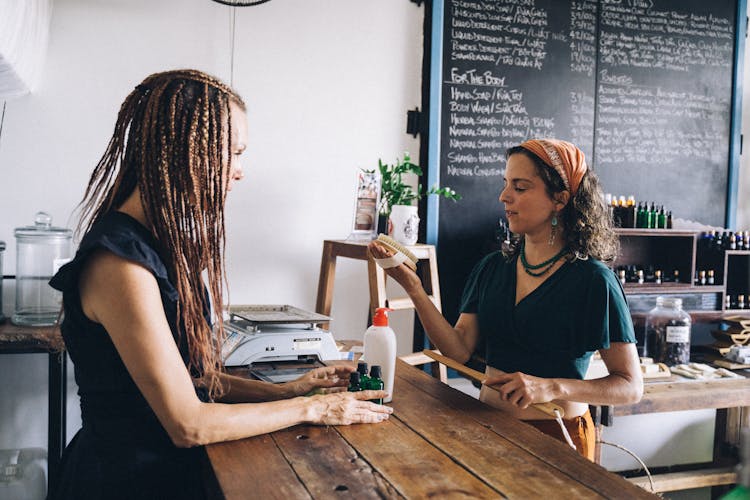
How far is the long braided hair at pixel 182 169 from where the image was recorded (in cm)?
128

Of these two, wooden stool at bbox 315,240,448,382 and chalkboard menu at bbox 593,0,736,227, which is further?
chalkboard menu at bbox 593,0,736,227

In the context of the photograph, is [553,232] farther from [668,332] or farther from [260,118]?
[260,118]

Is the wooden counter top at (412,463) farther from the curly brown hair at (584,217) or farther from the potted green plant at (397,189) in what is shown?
the potted green plant at (397,189)

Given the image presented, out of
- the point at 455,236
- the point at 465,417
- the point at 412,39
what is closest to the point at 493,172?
the point at 455,236

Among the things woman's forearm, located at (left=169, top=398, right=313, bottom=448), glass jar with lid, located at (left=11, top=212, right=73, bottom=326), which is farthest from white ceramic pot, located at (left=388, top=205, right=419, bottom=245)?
woman's forearm, located at (left=169, top=398, right=313, bottom=448)

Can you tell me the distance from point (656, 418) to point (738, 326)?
27.6 inches

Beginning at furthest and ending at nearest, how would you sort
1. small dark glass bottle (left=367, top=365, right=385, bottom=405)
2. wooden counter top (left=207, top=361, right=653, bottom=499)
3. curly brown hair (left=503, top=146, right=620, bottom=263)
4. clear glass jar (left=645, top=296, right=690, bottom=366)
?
clear glass jar (left=645, top=296, right=690, bottom=366), curly brown hair (left=503, top=146, right=620, bottom=263), small dark glass bottle (left=367, top=365, right=385, bottom=405), wooden counter top (left=207, top=361, right=653, bottom=499)

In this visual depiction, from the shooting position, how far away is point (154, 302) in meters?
1.18

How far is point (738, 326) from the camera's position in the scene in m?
3.40

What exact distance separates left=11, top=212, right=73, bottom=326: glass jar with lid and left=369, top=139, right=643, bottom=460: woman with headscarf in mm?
1358

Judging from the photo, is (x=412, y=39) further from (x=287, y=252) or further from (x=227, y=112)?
(x=227, y=112)

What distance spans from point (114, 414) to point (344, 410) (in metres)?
0.47

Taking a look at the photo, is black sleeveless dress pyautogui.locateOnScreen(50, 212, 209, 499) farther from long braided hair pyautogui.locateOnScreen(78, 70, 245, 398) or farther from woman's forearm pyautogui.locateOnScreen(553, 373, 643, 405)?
woman's forearm pyautogui.locateOnScreen(553, 373, 643, 405)

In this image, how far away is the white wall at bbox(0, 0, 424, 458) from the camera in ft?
9.39
